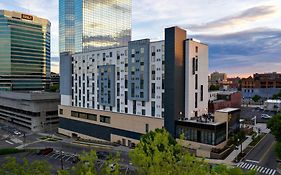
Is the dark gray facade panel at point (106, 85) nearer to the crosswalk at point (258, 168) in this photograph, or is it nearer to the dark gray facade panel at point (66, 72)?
the dark gray facade panel at point (66, 72)

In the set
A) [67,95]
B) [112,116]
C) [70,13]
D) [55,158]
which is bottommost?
[55,158]

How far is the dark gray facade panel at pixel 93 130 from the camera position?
69562mm

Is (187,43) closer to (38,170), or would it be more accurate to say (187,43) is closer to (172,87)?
(172,87)

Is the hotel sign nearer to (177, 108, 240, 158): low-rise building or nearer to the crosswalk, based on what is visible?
(177, 108, 240, 158): low-rise building

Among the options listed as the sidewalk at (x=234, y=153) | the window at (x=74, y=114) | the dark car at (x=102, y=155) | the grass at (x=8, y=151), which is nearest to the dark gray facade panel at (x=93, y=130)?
the window at (x=74, y=114)

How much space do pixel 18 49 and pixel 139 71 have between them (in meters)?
156

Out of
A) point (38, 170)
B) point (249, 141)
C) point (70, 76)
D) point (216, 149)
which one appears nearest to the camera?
point (38, 170)

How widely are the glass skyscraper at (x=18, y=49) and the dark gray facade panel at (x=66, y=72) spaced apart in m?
114

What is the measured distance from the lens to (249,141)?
70.2 metres

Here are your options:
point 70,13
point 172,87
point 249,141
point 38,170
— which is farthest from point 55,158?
point 70,13

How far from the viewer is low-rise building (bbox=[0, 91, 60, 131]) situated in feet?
317

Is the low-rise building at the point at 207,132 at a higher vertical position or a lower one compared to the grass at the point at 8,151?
higher

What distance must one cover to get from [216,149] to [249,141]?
20.1 meters

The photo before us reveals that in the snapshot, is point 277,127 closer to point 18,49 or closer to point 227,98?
point 227,98
